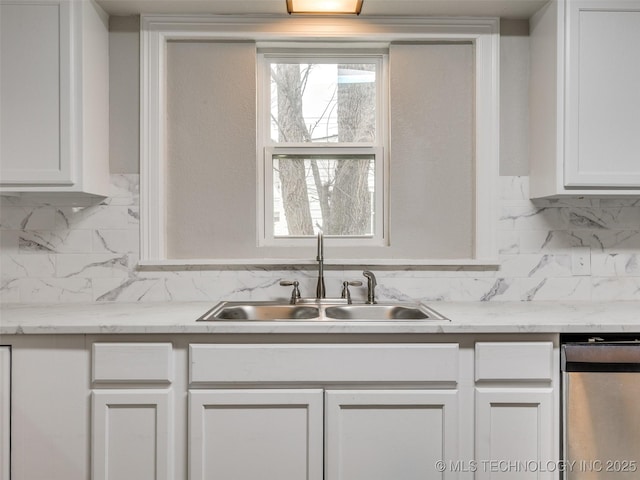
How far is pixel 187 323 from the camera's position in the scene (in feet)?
5.16

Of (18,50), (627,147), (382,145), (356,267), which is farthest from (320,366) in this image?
(18,50)

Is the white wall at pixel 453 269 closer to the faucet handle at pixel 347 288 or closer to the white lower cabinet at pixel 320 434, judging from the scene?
the faucet handle at pixel 347 288

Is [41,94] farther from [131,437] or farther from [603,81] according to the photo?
[603,81]

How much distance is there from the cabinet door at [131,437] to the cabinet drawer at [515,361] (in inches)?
42.9

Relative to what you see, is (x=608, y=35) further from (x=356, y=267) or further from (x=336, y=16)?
(x=356, y=267)

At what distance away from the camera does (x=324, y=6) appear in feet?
6.29

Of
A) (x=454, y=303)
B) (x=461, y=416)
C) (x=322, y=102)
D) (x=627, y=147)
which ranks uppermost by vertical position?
(x=322, y=102)

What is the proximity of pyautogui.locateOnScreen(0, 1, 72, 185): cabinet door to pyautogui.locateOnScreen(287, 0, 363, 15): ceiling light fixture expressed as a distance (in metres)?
0.90

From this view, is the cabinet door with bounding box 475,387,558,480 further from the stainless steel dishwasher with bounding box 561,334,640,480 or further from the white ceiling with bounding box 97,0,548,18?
the white ceiling with bounding box 97,0,548,18

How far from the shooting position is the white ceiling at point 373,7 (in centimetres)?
197

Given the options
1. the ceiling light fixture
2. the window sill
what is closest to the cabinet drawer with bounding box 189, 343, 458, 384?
the window sill

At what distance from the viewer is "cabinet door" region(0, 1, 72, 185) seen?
1.79 m

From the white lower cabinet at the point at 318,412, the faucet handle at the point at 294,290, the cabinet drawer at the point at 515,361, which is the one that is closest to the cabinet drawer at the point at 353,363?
the white lower cabinet at the point at 318,412

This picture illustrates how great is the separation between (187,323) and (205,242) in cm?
64
